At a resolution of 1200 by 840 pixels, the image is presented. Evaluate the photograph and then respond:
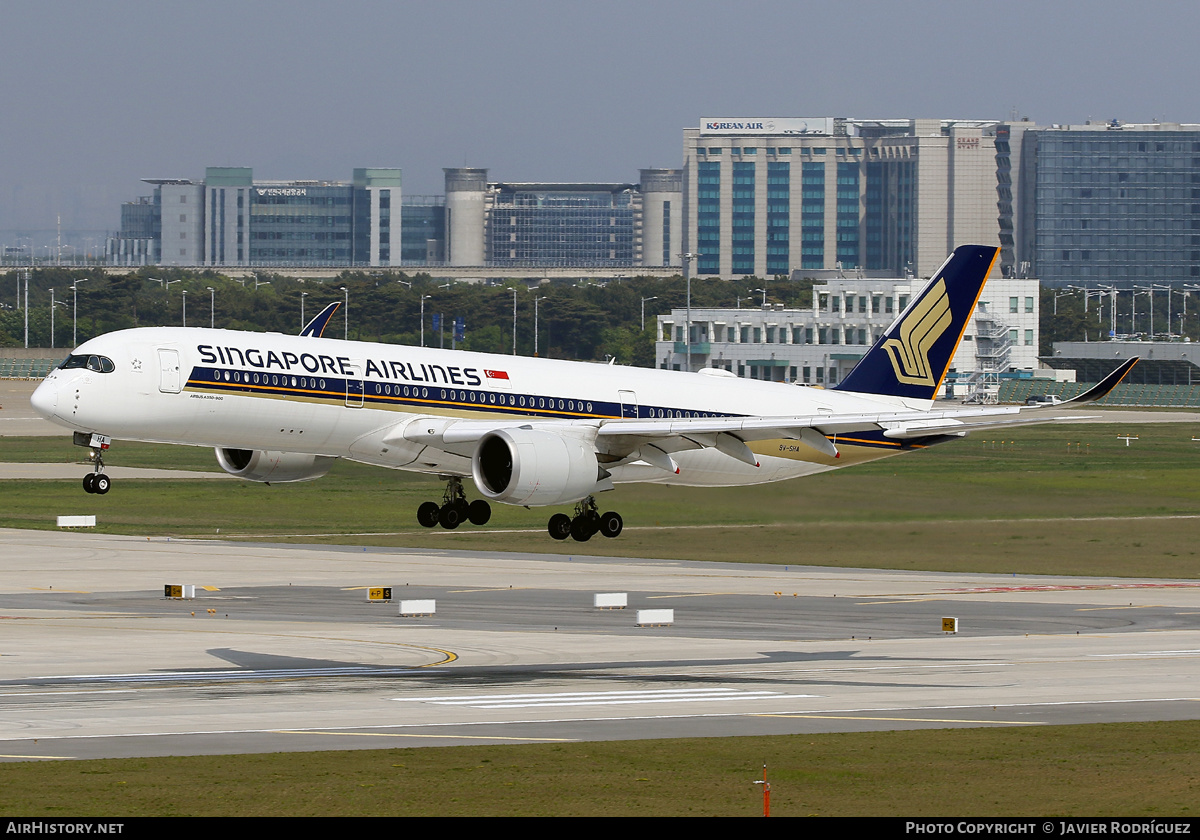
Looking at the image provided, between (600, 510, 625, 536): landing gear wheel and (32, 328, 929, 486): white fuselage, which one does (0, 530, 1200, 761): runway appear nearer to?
(600, 510, 625, 536): landing gear wheel

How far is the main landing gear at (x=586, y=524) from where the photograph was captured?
203 feet

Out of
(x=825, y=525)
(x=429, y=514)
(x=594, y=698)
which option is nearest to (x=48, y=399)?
(x=429, y=514)

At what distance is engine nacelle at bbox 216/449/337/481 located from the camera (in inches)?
2389

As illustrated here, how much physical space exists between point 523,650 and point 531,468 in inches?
765

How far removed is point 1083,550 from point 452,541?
137ft

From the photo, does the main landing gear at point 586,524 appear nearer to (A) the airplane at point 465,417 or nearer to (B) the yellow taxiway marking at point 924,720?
(A) the airplane at point 465,417

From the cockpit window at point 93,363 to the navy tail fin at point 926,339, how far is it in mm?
31171

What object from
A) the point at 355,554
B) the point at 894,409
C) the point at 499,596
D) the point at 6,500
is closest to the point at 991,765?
the point at 894,409

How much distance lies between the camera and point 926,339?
238 ft

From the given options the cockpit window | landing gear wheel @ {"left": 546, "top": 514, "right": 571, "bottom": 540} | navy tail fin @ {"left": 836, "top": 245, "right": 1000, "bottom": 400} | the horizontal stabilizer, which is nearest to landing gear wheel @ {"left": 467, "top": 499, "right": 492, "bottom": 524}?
landing gear wheel @ {"left": 546, "top": 514, "right": 571, "bottom": 540}

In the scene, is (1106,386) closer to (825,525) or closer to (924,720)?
(924,720)

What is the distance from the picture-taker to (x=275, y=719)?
5366cm

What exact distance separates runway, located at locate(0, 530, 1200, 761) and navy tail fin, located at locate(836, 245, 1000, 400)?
1159 centimetres
